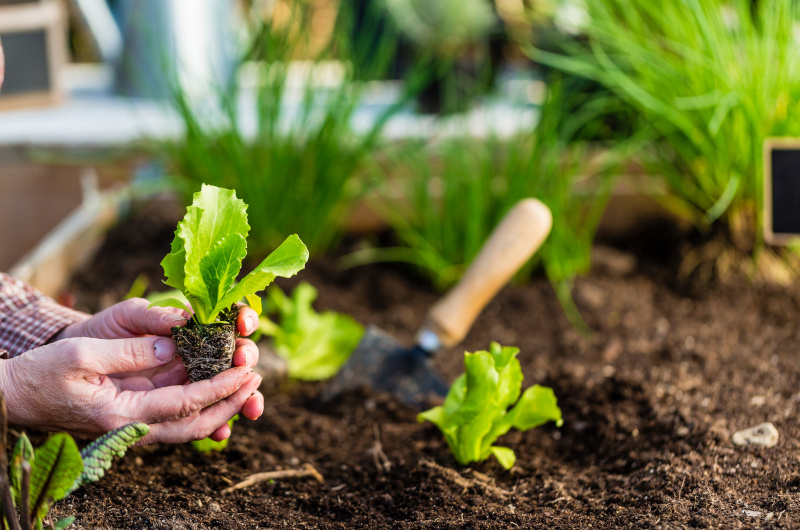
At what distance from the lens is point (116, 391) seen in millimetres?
724

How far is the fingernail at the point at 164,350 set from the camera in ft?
2.35

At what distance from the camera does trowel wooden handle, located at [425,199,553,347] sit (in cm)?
113

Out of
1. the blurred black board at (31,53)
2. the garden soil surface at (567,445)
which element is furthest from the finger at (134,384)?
the blurred black board at (31,53)

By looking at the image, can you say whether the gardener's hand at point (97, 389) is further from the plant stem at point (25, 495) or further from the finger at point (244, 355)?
the plant stem at point (25, 495)

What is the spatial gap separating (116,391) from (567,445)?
58cm

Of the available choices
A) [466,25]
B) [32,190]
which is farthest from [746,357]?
[466,25]

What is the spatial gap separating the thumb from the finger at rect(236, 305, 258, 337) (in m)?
0.07

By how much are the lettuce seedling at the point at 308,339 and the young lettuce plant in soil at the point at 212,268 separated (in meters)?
0.49

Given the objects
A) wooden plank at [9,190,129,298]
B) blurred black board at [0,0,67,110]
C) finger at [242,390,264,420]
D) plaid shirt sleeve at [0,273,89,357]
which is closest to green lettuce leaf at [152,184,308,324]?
finger at [242,390,264,420]

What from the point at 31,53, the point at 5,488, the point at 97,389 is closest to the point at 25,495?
the point at 5,488

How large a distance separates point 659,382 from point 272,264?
2.18ft

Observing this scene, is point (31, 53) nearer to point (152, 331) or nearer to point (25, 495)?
point (152, 331)

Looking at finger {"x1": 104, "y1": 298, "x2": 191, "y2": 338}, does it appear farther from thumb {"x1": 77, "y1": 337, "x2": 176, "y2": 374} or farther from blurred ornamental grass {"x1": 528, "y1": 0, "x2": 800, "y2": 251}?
blurred ornamental grass {"x1": 528, "y1": 0, "x2": 800, "y2": 251}

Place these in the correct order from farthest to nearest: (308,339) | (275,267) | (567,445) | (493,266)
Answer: (308,339), (493,266), (567,445), (275,267)
